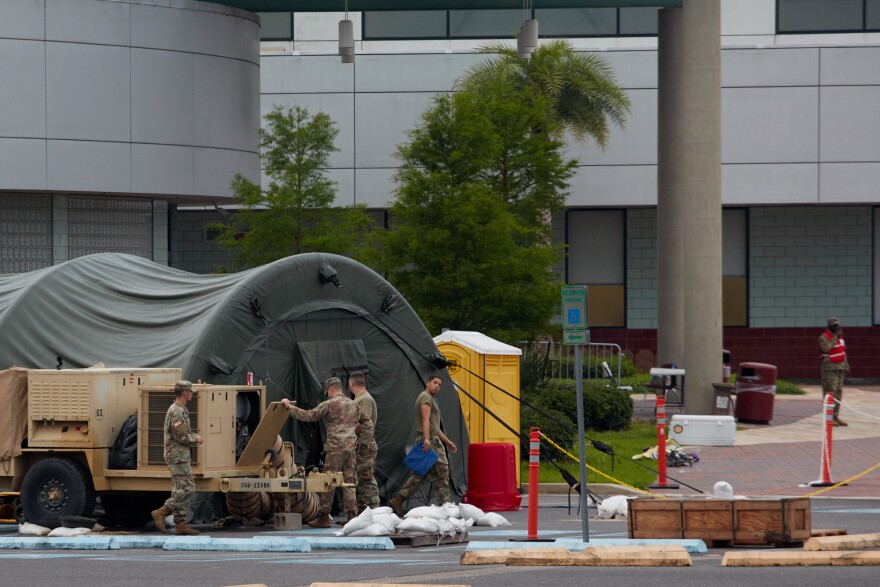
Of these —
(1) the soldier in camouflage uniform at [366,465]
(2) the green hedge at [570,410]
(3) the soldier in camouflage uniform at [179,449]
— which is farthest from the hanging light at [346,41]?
(3) the soldier in camouflage uniform at [179,449]

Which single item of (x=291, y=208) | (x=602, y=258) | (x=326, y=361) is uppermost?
(x=291, y=208)

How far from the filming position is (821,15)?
4278cm

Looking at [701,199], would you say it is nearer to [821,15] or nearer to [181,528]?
[821,15]

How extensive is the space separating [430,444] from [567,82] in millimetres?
21825

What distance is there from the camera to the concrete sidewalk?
21250mm

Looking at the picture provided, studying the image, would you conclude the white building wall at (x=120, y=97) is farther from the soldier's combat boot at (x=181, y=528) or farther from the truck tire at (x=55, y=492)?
the soldier's combat boot at (x=181, y=528)

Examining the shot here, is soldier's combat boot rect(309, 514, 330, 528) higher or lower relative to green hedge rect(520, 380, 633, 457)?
lower

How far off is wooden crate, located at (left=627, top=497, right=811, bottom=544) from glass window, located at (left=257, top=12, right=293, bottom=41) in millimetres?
30092

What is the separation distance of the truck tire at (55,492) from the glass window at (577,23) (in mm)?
28625

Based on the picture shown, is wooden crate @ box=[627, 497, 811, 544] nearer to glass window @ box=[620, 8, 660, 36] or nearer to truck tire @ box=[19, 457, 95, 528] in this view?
truck tire @ box=[19, 457, 95, 528]

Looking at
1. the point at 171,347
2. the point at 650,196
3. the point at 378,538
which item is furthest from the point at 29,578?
the point at 650,196

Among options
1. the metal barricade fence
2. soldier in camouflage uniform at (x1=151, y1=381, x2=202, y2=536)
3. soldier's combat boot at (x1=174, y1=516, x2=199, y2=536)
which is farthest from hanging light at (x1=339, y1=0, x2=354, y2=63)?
soldier's combat boot at (x1=174, y1=516, x2=199, y2=536)

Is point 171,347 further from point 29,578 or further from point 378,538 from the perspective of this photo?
point 29,578

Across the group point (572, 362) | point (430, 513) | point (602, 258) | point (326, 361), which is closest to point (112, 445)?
point (326, 361)
